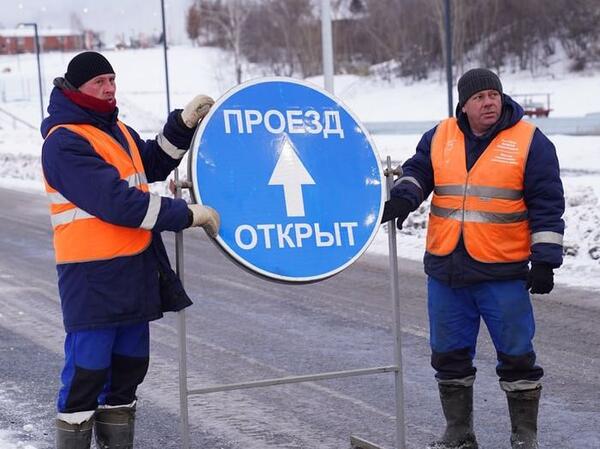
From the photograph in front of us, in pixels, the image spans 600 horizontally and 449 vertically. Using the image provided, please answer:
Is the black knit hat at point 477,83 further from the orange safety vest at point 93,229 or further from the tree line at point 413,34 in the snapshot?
the tree line at point 413,34

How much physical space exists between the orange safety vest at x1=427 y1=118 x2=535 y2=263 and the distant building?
114 m

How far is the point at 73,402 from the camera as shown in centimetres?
486

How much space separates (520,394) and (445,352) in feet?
1.35

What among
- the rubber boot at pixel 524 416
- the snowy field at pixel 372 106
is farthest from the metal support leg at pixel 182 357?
the snowy field at pixel 372 106

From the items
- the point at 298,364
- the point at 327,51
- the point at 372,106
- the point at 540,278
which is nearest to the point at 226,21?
the point at 372,106

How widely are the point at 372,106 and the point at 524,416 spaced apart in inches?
2167

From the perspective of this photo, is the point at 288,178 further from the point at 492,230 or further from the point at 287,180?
the point at 492,230

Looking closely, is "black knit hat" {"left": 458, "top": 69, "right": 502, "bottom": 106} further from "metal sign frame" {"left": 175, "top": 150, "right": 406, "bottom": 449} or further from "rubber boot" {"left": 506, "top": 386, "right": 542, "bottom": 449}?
"rubber boot" {"left": 506, "top": 386, "right": 542, "bottom": 449}

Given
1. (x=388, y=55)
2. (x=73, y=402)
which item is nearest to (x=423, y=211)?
(x=73, y=402)

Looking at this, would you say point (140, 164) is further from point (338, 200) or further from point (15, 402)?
point (15, 402)

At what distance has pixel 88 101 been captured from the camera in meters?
4.79

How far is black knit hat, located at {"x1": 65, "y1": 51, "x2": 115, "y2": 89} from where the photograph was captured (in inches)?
189

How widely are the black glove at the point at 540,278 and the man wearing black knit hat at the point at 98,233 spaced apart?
1509 mm

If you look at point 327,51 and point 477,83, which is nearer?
point 477,83
